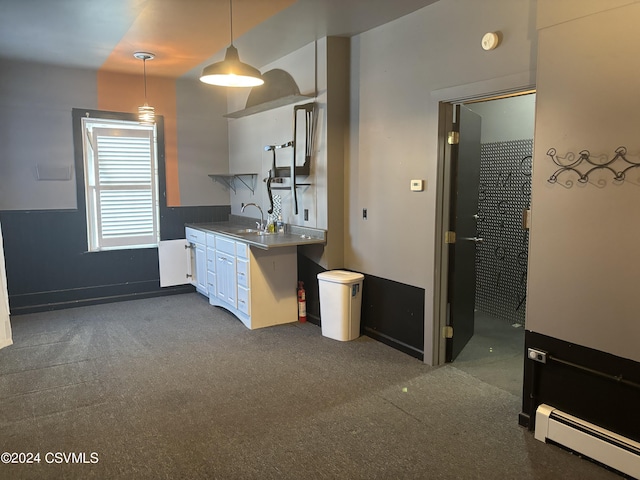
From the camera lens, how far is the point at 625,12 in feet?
6.97

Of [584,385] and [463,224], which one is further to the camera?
[463,224]

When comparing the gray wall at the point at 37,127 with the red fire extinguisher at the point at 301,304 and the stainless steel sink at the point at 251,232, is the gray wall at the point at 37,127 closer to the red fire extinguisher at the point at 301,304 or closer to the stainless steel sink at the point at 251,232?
the stainless steel sink at the point at 251,232

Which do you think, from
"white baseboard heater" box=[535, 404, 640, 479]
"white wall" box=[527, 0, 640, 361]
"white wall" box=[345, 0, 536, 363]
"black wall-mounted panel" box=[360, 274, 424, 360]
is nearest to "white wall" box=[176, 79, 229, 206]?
"white wall" box=[345, 0, 536, 363]

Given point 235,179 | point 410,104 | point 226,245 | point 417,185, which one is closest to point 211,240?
point 226,245

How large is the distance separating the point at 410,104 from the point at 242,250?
81.1 inches

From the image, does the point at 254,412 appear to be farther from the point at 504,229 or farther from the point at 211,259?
the point at 504,229

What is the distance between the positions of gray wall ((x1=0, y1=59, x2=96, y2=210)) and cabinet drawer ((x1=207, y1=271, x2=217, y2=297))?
1.76 meters

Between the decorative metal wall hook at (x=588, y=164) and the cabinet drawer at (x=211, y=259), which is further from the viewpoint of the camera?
the cabinet drawer at (x=211, y=259)

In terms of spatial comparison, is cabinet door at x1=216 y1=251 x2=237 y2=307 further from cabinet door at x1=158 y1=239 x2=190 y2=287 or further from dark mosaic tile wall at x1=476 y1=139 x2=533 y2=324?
dark mosaic tile wall at x1=476 y1=139 x2=533 y2=324

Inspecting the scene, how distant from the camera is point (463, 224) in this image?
3689 mm

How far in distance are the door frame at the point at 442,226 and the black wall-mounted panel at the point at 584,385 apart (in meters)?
0.96

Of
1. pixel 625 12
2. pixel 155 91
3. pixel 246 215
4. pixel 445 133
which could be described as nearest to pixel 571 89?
pixel 625 12

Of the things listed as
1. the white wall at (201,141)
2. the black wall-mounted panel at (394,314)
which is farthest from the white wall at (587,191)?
the white wall at (201,141)

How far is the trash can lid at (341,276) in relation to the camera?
4.07 metres
